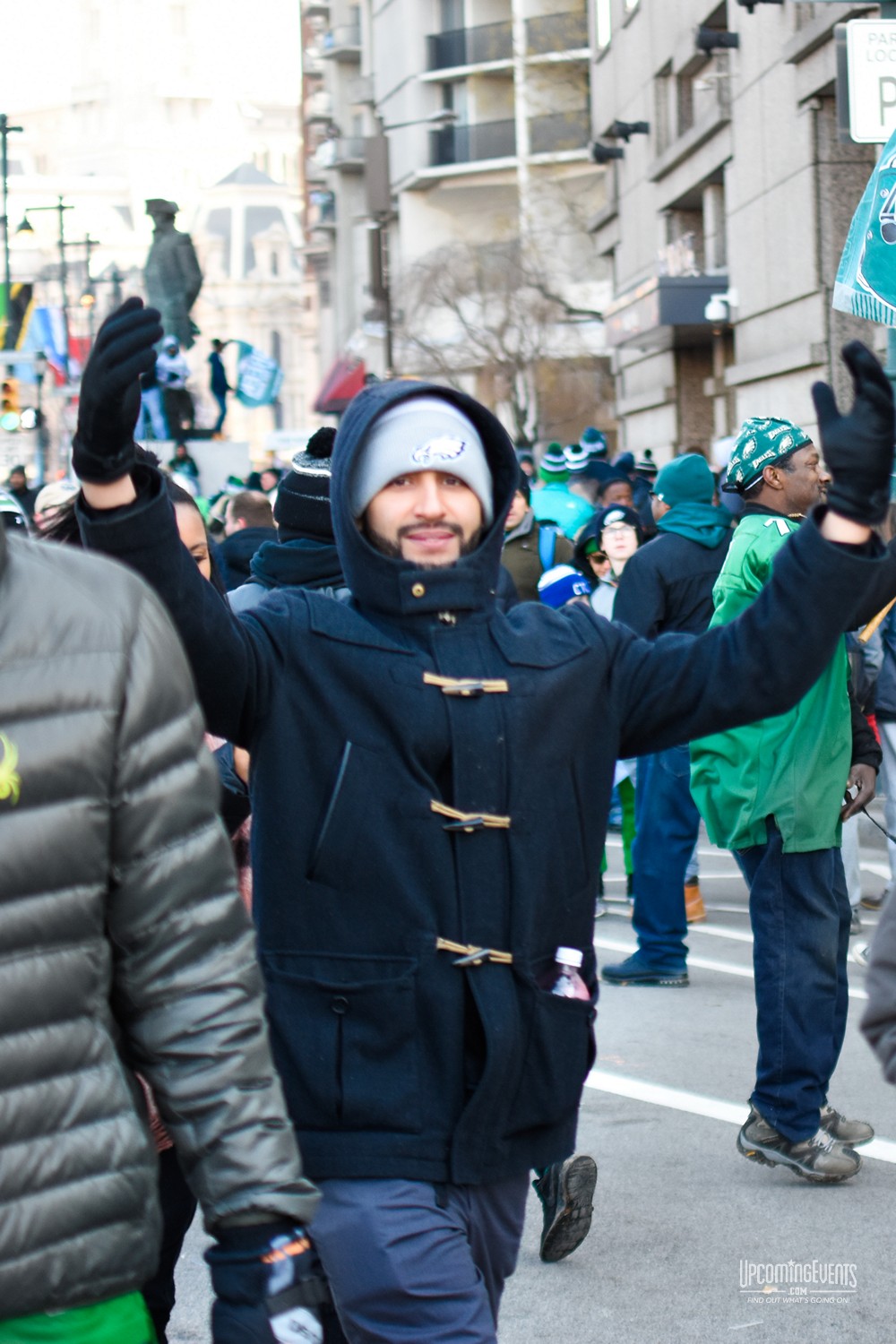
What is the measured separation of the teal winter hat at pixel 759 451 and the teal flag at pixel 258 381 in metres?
22.4

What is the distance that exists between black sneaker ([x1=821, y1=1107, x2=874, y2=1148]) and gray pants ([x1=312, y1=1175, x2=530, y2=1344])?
287 centimetres

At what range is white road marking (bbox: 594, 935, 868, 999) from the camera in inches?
328

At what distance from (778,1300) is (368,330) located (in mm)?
41998

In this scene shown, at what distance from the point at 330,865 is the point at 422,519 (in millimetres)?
591

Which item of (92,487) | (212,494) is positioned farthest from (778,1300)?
(212,494)

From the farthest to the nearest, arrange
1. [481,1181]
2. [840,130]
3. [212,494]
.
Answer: [212,494]
[840,130]
[481,1181]

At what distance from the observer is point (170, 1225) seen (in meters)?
3.79

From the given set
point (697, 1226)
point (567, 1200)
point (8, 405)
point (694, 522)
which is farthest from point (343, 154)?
point (567, 1200)

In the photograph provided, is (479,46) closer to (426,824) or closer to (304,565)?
(304,565)

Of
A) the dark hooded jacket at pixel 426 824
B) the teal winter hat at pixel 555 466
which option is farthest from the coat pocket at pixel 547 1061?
the teal winter hat at pixel 555 466

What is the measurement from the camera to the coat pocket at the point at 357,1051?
119 inches

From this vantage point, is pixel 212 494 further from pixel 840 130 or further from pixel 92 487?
pixel 92 487

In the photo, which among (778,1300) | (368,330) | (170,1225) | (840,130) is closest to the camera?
(170,1225)

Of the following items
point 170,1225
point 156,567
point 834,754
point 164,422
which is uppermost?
point 164,422
